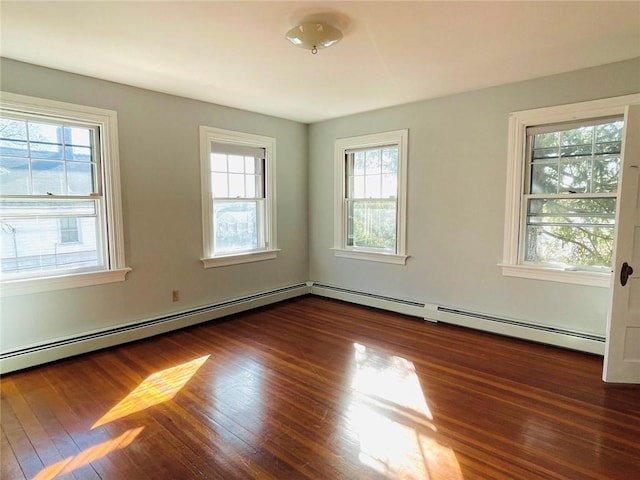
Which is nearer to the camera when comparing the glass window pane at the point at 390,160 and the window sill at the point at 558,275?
the window sill at the point at 558,275

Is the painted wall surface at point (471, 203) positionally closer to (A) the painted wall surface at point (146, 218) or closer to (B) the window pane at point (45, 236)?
(A) the painted wall surface at point (146, 218)

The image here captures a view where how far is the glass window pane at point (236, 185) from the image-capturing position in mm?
4379

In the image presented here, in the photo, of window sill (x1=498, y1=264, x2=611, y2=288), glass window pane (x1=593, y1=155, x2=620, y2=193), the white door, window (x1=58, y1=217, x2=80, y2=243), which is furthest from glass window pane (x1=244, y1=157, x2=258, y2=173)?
the white door

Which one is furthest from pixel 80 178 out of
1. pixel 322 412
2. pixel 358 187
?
pixel 358 187

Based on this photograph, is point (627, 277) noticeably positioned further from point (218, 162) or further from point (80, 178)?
point (80, 178)

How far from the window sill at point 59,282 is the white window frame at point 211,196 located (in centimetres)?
93

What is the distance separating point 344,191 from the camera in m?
4.86

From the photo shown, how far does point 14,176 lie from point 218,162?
188 centimetres

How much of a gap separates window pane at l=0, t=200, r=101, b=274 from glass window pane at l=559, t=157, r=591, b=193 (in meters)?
4.24

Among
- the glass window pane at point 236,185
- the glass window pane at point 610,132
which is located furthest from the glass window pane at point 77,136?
the glass window pane at point 610,132

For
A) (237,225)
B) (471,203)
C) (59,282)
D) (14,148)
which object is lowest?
(59,282)

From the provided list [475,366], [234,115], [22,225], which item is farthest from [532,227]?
[22,225]

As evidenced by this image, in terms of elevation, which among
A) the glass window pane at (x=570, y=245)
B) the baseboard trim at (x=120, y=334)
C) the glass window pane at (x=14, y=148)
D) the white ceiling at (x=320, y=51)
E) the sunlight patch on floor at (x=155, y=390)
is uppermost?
the white ceiling at (x=320, y=51)

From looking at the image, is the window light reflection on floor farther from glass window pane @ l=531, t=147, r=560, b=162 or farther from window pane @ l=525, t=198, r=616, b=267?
glass window pane @ l=531, t=147, r=560, b=162
